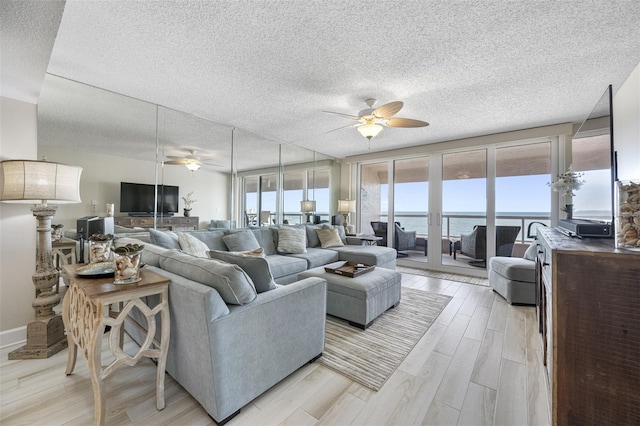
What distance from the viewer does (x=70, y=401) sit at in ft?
5.02

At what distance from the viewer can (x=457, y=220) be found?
490cm

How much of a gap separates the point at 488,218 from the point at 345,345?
3796mm

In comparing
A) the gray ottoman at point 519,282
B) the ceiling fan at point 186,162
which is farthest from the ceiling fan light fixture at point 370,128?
Result: the ceiling fan at point 186,162

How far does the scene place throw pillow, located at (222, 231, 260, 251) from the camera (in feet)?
11.2

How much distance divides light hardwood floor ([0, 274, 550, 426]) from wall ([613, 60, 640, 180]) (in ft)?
5.59

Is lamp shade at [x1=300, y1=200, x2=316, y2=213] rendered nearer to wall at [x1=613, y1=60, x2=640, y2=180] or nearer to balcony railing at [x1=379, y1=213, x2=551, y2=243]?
balcony railing at [x1=379, y1=213, x2=551, y2=243]

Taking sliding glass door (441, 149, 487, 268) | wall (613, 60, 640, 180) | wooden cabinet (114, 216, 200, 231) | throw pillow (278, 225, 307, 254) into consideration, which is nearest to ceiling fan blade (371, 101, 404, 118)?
wall (613, 60, 640, 180)

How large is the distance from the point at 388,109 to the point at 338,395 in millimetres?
2494

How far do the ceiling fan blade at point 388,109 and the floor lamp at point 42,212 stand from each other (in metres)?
2.80

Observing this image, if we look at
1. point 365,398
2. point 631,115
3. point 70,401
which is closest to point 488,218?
point 631,115

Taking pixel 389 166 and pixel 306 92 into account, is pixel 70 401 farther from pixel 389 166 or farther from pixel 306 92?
pixel 389 166

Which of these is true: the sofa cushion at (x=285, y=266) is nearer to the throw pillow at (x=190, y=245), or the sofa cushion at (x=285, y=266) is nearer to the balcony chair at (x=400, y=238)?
the throw pillow at (x=190, y=245)

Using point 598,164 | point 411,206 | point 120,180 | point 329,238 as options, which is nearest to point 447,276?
point 411,206

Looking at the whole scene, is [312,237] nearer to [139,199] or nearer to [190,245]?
[190,245]
